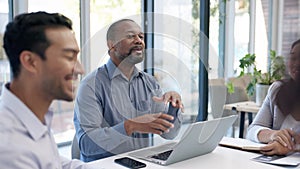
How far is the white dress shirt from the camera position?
0.81 m

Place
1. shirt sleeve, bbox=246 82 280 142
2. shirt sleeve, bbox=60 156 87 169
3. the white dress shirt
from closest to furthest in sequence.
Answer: the white dress shirt
shirt sleeve, bbox=60 156 87 169
shirt sleeve, bbox=246 82 280 142

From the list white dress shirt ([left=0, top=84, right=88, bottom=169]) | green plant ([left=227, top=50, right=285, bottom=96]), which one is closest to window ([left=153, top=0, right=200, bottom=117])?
green plant ([left=227, top=50, right=285, bottom=96])

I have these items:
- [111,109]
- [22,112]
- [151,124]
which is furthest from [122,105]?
[22,112]

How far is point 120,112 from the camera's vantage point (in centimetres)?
179

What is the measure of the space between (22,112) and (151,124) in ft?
2.48

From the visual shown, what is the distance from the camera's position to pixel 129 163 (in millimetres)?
1423

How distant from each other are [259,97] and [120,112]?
1.78 metres

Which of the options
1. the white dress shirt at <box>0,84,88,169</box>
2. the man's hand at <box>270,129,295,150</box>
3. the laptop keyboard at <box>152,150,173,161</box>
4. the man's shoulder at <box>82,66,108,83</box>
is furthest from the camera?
the man's shoulder at <box>82,66,108,83</box>

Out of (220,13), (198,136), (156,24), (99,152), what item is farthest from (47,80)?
(220,13)

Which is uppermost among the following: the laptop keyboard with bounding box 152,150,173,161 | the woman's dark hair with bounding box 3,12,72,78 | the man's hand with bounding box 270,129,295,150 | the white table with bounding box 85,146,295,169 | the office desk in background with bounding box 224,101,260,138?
the woman's dark hair with bounding box 3,12,72,78

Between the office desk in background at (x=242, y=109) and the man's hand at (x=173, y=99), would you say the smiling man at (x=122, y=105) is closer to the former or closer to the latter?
the man's hand at (x=173, y=99)

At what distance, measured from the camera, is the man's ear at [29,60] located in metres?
0.85

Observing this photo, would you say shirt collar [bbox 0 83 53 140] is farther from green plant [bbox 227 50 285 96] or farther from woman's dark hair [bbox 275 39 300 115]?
green plant [bbox 227 50 285 96]

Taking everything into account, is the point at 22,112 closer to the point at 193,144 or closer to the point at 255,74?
the point at 193,144
